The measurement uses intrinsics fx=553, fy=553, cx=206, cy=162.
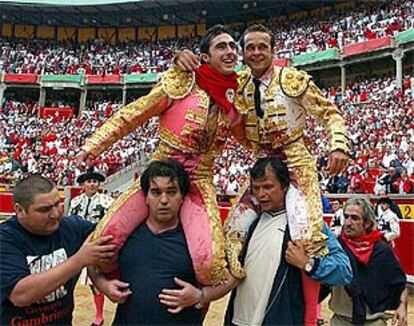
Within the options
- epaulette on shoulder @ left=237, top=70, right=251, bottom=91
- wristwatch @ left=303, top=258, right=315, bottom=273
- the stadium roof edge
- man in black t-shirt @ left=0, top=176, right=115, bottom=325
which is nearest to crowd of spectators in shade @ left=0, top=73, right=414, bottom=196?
epaulette on shoulder @ left=237, top=70, right=251, bottom=91

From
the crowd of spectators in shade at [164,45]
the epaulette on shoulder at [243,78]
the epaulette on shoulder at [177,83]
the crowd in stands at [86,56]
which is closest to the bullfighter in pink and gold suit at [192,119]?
the epaulette on shoulder at [177,83]

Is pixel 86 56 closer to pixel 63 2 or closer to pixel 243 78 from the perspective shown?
pixel 63 2

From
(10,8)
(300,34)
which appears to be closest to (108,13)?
(10,8)

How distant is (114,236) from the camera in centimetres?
211

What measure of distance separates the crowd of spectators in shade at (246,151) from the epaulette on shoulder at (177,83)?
2808 millimetres

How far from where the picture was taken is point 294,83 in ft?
8.36

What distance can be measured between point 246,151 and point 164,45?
20.7 meters

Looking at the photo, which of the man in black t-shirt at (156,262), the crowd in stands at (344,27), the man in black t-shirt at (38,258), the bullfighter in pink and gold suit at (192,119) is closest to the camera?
the man in black t-shirt at (38,258)

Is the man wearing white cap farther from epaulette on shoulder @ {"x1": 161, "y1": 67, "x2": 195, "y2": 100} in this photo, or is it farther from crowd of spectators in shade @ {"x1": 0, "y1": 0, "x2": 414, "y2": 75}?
crowd of spectators in shade @ {"x1": 0, "y1": 0, "x2": 414, "y2": 75}

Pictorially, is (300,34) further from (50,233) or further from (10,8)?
(50,233)

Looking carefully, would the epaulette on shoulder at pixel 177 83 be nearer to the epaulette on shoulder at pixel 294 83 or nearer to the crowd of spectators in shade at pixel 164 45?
the epaulette on shoulder at pixel 294 83

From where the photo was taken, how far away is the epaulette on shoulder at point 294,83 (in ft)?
8.29

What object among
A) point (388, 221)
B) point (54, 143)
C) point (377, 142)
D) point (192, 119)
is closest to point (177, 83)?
point (192, 119)

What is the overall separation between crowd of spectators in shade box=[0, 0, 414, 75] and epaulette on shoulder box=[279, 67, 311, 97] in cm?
1709
